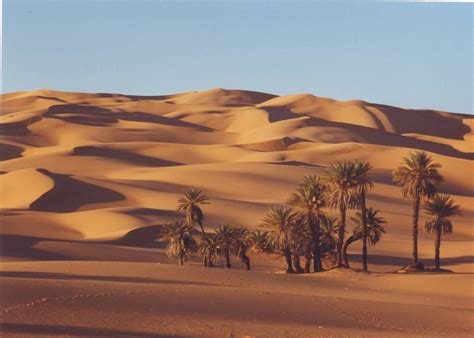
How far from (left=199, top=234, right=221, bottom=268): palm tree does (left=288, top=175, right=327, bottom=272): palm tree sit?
3.45m

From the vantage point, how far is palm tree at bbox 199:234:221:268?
3372 cm

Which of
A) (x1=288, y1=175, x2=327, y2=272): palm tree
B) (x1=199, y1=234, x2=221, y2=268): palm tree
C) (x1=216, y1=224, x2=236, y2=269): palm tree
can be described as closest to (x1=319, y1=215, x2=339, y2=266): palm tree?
(x1=288, y1=175, x2=327, y2=272): palm tree

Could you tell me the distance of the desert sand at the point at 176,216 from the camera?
18125 millimetres

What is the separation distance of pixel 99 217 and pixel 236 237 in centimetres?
1379

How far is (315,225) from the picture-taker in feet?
106

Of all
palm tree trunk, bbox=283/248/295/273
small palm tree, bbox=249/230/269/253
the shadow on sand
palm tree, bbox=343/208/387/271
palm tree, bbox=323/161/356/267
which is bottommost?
the shadow on sand

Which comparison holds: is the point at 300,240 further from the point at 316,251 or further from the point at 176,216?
the point at 176,216

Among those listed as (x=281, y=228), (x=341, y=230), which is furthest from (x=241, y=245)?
(x=341, y=230)

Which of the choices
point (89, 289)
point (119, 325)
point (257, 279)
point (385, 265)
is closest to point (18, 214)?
point (385, 265)

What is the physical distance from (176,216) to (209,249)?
13369mm

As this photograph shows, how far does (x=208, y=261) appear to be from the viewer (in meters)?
34.1

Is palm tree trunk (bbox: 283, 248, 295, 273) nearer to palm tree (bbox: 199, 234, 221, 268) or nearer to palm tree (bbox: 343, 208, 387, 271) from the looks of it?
palm tree (bbox: 343, 208, 387, 271)

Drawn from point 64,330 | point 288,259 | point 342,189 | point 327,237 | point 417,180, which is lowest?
point 64,330

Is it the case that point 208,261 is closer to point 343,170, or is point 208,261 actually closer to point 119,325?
point 343,170
